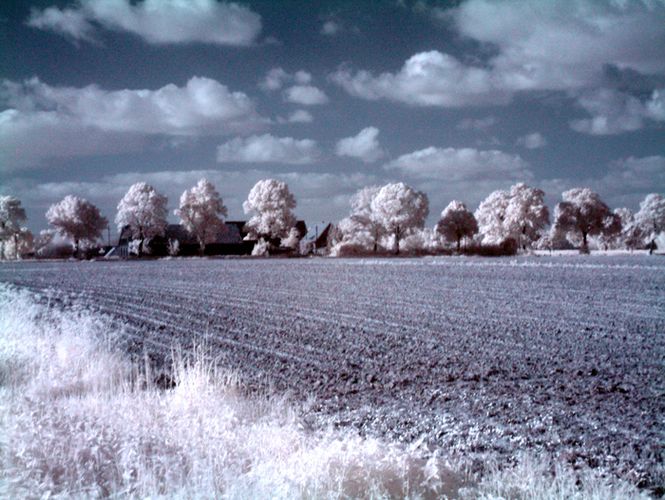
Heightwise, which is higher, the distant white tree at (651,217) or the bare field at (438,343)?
the distant white tree at (651,217)

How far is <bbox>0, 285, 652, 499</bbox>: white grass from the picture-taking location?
330 cm

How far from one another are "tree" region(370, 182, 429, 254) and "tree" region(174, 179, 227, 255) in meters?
1.80

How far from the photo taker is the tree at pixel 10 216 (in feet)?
15.9

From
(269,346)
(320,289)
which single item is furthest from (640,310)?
(320,289)

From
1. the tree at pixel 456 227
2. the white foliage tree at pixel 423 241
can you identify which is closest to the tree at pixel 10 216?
the white foliage tree at pixel 423 241

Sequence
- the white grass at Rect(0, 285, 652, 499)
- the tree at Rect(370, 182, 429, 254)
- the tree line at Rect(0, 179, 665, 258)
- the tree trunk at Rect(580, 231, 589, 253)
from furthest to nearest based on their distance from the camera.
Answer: the tree trunk at Rect(580, 231, 589, 253) → the tree at Rect(370, 182, 429, 254) → the tree line at Rect(0, 179, 665, 258) → the white grass at Rect(0, 285, 652, 499)

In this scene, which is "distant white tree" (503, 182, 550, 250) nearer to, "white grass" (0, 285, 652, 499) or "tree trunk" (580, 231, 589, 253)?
"tree trunk" (580, 231, 589, 253)

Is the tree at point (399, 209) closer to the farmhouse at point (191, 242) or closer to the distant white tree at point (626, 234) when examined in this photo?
the farmhouse at point (191, 242)

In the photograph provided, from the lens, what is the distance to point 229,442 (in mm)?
4035

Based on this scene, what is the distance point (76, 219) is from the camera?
211 inches

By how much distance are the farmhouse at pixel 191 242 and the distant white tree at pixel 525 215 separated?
262cm

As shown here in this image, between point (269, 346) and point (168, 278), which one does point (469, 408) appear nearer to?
point (269, 346)

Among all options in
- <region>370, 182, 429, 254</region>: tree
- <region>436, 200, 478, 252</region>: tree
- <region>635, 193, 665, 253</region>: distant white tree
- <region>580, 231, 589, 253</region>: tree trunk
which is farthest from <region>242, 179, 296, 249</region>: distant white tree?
<region>436, 200, 478, 252</region>: tree

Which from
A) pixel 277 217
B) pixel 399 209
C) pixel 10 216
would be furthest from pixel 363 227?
pixel 10 216
